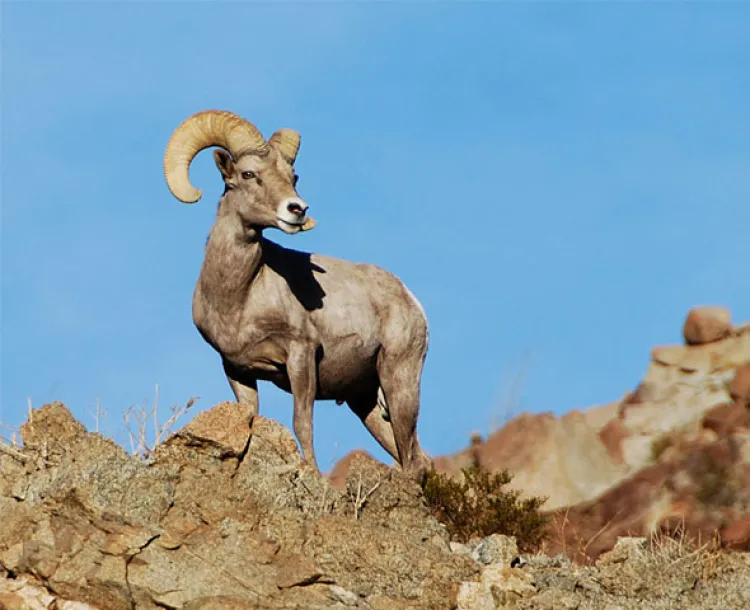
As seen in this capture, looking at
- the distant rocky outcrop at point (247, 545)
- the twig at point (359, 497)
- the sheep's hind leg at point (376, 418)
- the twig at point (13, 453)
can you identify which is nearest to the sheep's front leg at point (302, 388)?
the distant rocky outcrop at point (247, 545)

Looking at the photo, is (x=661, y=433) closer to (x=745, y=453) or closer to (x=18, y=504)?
(x=745, y=453)

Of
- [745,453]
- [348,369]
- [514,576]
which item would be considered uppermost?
[745,453]

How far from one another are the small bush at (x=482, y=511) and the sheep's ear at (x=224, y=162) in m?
3.31

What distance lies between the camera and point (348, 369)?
48.6 feet

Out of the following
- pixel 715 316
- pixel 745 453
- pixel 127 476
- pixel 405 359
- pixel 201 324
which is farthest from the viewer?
pixel 715 316

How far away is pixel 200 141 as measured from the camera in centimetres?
1419

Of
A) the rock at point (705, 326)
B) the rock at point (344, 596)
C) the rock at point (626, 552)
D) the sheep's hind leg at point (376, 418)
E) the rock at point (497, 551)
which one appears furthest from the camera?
Result: the rock at point (705, 326)

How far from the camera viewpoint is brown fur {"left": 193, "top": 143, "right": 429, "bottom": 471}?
14000 millimetres

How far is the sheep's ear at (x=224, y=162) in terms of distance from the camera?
14.1 m

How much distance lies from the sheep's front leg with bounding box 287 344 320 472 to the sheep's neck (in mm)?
623

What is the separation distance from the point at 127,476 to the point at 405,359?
405 centimetres

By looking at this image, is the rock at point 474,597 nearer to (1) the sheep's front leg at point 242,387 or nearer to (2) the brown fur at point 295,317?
(2) the brown fur at point 295,317

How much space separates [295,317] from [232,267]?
71cm

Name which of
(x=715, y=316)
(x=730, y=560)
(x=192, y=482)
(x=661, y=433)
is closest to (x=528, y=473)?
(x=661, y=433)
